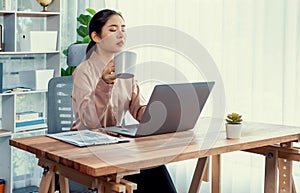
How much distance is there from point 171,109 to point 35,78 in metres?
1.96

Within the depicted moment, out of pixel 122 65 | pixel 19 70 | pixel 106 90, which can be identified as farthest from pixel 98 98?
pixel 19 70

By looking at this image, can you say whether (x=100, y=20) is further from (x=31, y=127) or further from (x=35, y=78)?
(x=31, y=127)

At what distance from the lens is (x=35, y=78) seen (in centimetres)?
380

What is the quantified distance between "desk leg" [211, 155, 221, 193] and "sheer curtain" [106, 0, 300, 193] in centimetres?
45

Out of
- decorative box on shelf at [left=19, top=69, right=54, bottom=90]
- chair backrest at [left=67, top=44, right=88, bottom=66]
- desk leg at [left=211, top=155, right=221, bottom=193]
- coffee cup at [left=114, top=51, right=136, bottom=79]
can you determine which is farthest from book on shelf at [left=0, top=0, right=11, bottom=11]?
desk leg at [left=211, top=155, right=221, bottom=193]

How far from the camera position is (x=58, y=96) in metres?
2.64

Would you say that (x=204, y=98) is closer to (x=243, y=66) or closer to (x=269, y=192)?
(x=269, y=192)

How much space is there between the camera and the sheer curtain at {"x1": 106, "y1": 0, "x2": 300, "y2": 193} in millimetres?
3002

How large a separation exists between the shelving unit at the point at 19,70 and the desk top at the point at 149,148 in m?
1.70

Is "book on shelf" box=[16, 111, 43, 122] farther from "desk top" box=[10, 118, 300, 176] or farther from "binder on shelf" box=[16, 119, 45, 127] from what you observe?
"desk top" box=[10, 118, 300, 176]

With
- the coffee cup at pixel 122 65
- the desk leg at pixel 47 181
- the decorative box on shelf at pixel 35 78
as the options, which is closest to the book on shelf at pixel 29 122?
the decorative box on shelf at pixel 35 78

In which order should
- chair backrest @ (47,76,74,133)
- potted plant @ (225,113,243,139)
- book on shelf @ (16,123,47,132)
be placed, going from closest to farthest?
1. potted plant @ (225,113,243,139)
2. chair backrest @ (47,76,74,133)
3. book on shelf @ (16,123,47,132)

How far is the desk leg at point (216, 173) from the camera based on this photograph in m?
2.79

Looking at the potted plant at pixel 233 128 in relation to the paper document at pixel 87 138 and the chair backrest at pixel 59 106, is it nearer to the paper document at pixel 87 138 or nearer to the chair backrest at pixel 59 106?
the paper document at pixel 87 138
